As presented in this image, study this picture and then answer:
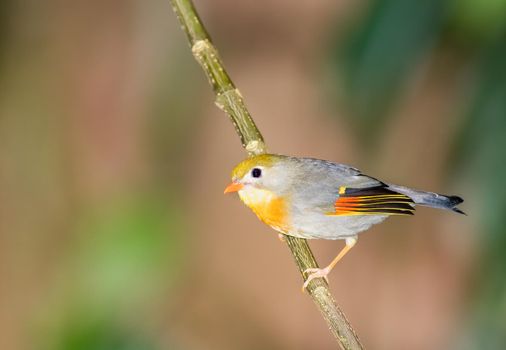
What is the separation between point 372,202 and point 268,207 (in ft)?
0.92

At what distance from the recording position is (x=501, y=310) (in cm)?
219

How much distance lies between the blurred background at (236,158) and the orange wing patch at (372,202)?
0.39 ft

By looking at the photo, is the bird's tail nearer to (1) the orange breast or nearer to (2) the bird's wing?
(2) the bird's wing

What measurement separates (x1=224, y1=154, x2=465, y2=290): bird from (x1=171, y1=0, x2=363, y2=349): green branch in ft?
0.16

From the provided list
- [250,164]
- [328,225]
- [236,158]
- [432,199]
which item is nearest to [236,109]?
[250,164]

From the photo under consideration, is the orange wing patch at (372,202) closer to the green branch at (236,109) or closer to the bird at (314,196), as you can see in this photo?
the bird at (314,196)

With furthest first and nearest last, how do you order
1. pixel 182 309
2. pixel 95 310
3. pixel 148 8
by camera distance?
pixel 182 309, pixel 148 8, pixel 95 310

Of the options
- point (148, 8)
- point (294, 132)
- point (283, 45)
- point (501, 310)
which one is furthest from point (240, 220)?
point (501, 310)

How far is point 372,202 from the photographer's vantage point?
2.15 meters

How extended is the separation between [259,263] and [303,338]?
71cm

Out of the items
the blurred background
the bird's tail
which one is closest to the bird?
the bird's tail

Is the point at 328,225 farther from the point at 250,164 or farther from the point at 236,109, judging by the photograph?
the point at 236,109

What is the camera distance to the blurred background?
223 centimetres

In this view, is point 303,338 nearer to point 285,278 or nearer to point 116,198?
point 285,278
